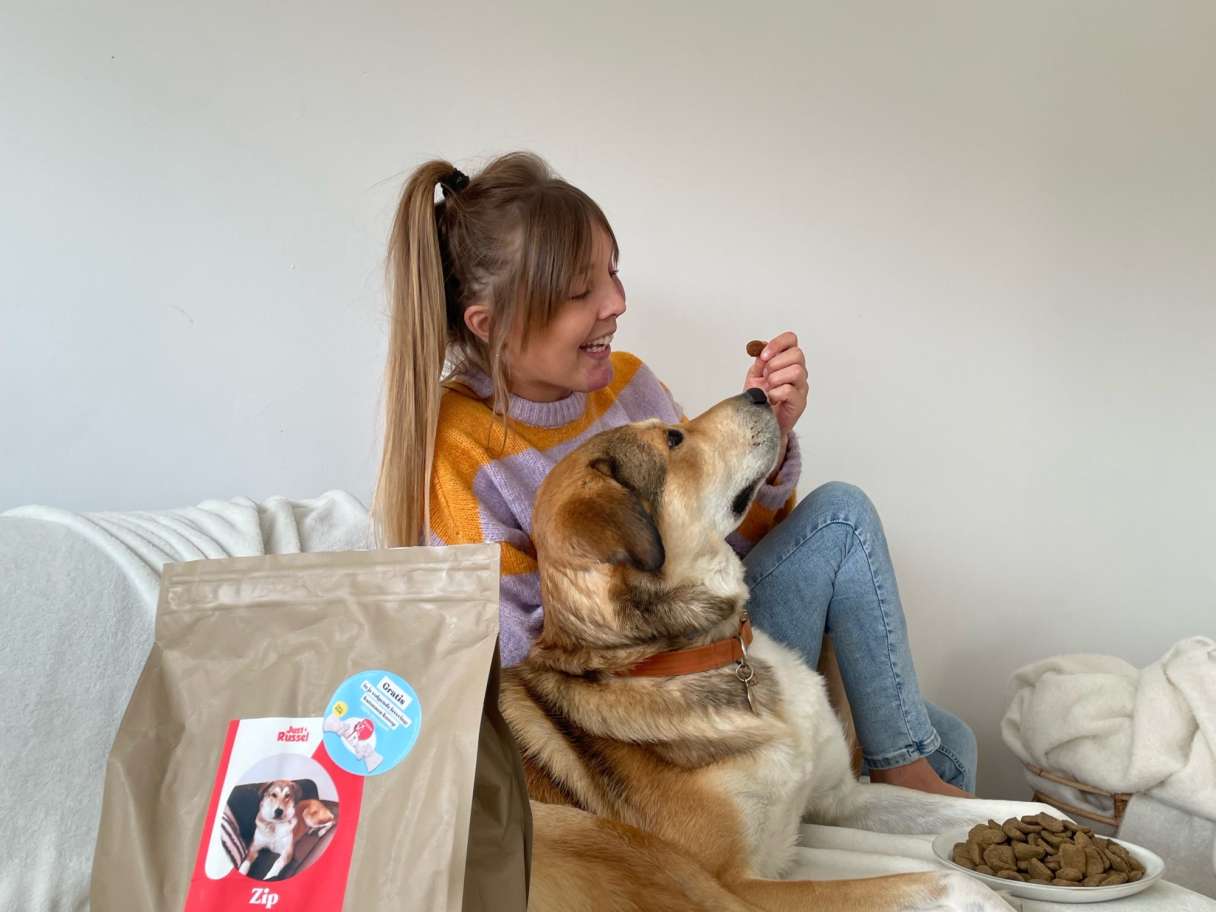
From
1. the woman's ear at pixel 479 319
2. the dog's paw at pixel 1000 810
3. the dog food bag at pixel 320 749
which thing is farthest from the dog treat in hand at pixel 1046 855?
the woman's ear at pixel 479 319

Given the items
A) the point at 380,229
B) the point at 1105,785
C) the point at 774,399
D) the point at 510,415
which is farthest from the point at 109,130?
the point at 1105,785

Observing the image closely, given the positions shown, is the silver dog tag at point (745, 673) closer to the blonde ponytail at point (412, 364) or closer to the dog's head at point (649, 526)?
the dog's head at point (649, 526)

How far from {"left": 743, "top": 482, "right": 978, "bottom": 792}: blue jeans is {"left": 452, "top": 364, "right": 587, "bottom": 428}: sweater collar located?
558 millimetres

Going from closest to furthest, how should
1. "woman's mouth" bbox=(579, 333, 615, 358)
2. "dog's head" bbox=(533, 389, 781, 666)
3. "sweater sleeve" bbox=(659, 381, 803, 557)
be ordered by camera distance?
"dog's head" bbox=(533, 389, 781, 666)
"woman's mouth" bbox=(579, 333, 615, 358)
"sweater sleeve" bbox=(659, 381, 803, 557)

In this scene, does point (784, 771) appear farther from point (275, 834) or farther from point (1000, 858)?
point (275, 834)

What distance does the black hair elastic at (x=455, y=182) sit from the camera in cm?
216

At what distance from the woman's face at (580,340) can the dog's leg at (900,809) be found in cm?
97

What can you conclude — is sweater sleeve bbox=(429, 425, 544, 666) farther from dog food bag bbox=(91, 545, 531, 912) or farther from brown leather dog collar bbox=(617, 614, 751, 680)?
dog food bag bbox=(91, 545, 531, 912)

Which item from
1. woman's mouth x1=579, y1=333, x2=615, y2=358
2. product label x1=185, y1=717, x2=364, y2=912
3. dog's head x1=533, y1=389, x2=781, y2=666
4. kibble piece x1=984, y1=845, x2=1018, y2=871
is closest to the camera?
product label x1=185, y1=717, x2=364, y2=912

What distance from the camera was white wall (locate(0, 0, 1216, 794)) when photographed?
7.21 feet

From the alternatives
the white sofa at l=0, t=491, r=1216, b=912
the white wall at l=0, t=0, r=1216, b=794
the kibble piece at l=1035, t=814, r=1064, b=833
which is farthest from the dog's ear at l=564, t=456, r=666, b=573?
the white wall at l=0, t=0, r=1216, b=794

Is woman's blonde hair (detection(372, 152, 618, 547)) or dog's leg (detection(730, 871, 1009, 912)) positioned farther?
woman's blonde hair (detection(372, 152, 618, 547))

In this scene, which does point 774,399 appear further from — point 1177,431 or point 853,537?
point 1177,431

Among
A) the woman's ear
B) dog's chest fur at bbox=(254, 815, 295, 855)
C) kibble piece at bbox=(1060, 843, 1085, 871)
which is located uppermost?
the woman's ear
